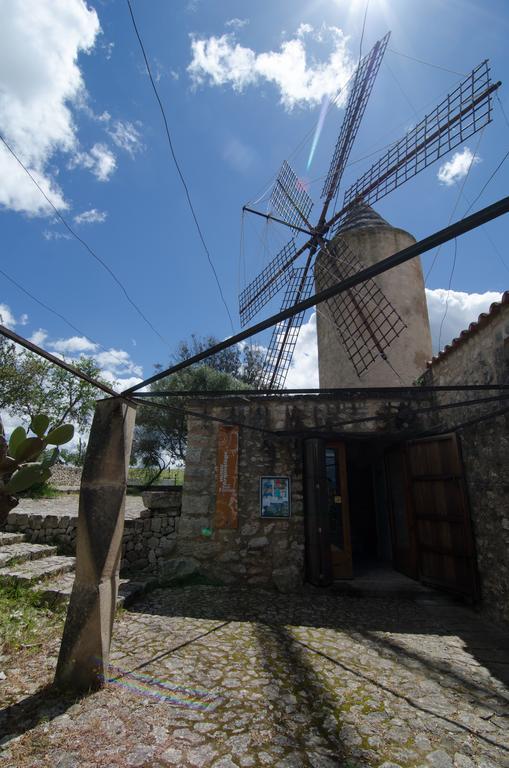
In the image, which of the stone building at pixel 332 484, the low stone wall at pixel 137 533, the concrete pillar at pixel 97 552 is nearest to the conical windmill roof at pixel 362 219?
the stone building at pixel 332 484

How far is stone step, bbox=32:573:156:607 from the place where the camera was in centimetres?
411

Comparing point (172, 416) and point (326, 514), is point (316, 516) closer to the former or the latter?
point (326, 514)

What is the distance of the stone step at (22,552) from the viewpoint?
489cm

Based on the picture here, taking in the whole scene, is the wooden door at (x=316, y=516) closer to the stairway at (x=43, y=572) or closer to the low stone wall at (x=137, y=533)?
the low stone wall at (x=137, y=533)

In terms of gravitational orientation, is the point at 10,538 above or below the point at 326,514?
below

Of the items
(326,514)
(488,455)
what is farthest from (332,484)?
(488,455)

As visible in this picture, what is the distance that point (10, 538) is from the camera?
5734mm

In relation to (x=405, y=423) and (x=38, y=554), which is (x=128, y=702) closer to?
(x=38, y=554)

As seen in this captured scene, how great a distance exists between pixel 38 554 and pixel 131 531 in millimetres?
1339

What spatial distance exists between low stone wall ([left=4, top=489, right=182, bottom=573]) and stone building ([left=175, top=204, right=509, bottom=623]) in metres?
0.38

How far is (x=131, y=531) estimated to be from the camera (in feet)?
19.6

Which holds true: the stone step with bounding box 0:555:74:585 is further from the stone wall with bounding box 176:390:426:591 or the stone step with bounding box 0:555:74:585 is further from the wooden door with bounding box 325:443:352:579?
the wooden door with bounding box 325:443:352:579

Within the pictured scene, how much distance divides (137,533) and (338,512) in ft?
11.1

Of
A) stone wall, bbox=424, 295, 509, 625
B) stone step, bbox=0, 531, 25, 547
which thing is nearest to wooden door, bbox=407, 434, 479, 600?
stone wall, bbox=424, 295, 509, 625
